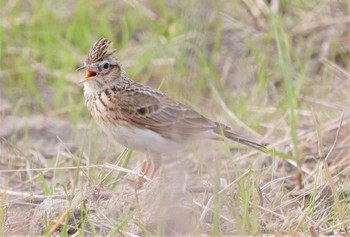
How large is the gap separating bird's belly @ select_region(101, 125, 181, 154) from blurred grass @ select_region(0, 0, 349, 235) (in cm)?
161

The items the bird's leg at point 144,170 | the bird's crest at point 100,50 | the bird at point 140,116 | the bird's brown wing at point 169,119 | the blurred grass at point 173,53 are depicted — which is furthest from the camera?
the blurred grass at point 173,53

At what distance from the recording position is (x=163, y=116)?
658 centimetres

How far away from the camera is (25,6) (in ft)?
34.2

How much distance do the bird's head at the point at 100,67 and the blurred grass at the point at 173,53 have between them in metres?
1.40

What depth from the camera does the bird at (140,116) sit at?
6340 mm

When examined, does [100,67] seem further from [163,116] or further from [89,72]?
[163,116]

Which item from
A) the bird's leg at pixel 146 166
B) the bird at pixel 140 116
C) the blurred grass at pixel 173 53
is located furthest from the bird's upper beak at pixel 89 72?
the blurred grass at pixel 173 53

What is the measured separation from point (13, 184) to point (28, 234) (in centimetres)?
159

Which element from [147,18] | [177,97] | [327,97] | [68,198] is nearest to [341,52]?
[327,97]

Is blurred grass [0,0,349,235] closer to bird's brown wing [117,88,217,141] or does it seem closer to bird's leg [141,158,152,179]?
bird's brown wing [117,88,217,141]

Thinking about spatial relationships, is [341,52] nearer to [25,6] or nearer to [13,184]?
[25,6]

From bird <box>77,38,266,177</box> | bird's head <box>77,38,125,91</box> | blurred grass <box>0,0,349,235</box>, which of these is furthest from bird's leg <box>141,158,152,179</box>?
blurred grass <box>0,0,349,235</box>

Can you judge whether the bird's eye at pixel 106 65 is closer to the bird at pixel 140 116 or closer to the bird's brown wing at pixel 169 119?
the bird at pixel 140 116

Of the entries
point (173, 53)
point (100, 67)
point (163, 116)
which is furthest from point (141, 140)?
point (173, 53)
